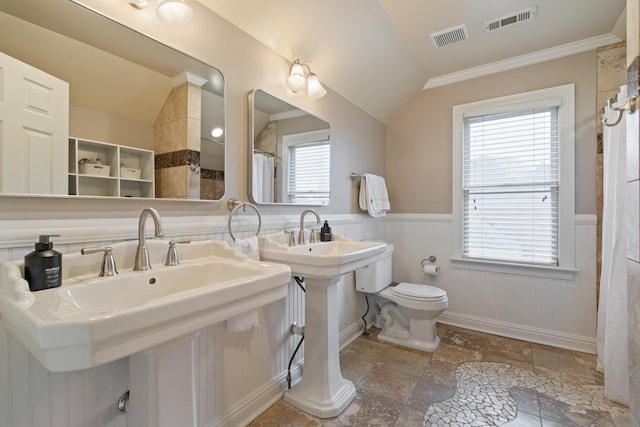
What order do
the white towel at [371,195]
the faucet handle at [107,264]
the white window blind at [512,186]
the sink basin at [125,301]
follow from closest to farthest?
1. the sink basin at [125,301]
2. the faucet handle at [107,264]
3. the white window blind at [512,186]
4. the white towel at [371,195]

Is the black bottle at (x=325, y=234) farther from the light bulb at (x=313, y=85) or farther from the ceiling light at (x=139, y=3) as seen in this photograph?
the ceiling light at (x=139, y=3)

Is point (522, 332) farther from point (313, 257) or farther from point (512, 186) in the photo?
point (313, 257)

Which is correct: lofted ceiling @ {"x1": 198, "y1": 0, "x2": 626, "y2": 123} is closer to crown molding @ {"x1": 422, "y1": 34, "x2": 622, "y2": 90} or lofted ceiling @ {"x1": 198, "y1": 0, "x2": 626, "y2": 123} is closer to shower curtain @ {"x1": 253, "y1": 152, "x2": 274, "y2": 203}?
crown molding @ {"x1": 422, "y1": 34, "x2": 622, "y2": 90}

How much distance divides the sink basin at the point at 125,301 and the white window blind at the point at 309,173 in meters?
0.78

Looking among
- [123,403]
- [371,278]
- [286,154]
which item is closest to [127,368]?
[123,403]

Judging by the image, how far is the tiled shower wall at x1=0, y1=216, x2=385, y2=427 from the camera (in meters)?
0.87

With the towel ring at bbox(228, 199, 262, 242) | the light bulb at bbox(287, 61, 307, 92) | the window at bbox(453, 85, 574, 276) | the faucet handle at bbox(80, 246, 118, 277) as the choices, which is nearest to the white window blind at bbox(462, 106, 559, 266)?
the window at bbox(453, 85, 574, 276)

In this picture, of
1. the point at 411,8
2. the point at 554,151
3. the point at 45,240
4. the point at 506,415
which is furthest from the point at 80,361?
the point at 554,151

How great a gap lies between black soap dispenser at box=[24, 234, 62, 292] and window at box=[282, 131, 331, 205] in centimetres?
118

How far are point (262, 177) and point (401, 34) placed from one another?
5.00ft

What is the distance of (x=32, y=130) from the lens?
0.88m

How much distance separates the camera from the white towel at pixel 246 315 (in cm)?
126

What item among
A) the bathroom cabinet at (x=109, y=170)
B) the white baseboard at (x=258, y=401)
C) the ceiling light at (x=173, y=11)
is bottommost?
the white baseboard at (x=258, y=401)

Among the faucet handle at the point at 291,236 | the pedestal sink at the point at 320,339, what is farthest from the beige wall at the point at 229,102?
the pedestal sink at the point at 320,339
